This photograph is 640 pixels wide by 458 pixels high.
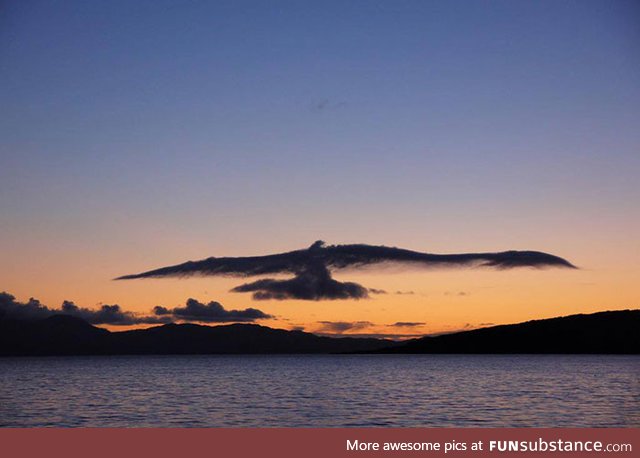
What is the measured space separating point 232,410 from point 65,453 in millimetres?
36382

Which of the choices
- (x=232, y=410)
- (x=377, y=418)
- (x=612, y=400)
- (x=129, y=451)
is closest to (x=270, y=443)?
(x=129, y=451)

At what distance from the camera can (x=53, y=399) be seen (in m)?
87.1

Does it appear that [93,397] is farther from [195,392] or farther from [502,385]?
[502,385]

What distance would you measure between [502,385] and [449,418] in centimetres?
4777

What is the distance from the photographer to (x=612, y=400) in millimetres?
80688

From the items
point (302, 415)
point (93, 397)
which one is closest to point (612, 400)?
point (302, 415)

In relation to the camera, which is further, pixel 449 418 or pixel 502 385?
pixel 502 385

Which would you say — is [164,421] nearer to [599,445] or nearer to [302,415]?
[302,415]

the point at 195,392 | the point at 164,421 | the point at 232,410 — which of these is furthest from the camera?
the point at 195,392

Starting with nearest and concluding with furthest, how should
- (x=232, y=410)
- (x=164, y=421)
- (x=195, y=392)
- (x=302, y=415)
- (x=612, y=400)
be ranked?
1. (x=164, y=421)
2. (x=302, y=415)
3. (x=232, y=410)
4. (x=612, y=400)
5. (x=195, y=392)

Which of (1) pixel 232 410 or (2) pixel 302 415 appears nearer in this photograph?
(2) pixel 302 415

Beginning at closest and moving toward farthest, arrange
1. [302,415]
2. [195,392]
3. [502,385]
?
[302,415] → [195,392] → [502,385]

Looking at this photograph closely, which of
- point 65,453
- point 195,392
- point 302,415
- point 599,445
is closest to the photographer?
point 599,445

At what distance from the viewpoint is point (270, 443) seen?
42.0 m
